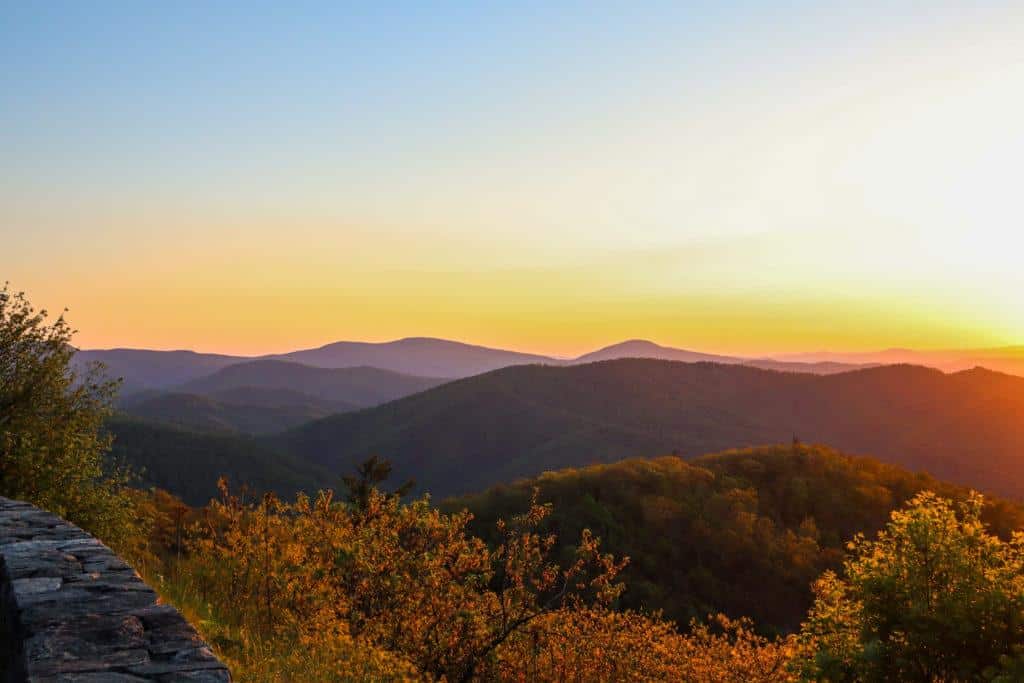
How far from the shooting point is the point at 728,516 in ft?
169

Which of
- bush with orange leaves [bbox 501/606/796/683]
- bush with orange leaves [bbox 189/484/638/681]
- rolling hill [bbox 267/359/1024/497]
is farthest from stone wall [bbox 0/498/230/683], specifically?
rolling hill [bbox 267/359/1024/497]

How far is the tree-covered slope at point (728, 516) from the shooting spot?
44875mm

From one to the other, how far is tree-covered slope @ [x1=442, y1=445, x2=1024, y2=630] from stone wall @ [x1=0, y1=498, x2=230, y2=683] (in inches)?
1410

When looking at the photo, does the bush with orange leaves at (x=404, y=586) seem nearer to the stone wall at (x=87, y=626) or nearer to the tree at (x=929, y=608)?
the tree at (x=929, y=608)

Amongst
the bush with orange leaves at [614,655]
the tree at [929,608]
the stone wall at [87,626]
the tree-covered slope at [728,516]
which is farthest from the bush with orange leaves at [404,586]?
the tree-covered slope at [728,516]

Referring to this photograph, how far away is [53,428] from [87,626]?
46.2 ft

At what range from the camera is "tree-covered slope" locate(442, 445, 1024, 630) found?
44.9m

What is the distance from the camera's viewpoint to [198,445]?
129750 mm

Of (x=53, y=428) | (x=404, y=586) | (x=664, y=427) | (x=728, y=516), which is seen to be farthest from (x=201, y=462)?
(x=404, y=586)

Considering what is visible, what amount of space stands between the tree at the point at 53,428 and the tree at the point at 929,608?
15.2 metres

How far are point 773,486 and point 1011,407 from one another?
14618 cm

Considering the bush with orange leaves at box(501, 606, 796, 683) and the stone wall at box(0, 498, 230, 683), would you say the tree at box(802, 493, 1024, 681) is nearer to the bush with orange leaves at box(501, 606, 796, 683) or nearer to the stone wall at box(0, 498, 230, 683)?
the bush with orange leaves at box(501, 606, 796, 683)

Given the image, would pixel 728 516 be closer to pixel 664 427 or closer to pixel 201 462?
pixel 201 462

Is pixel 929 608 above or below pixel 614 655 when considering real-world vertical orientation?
above
